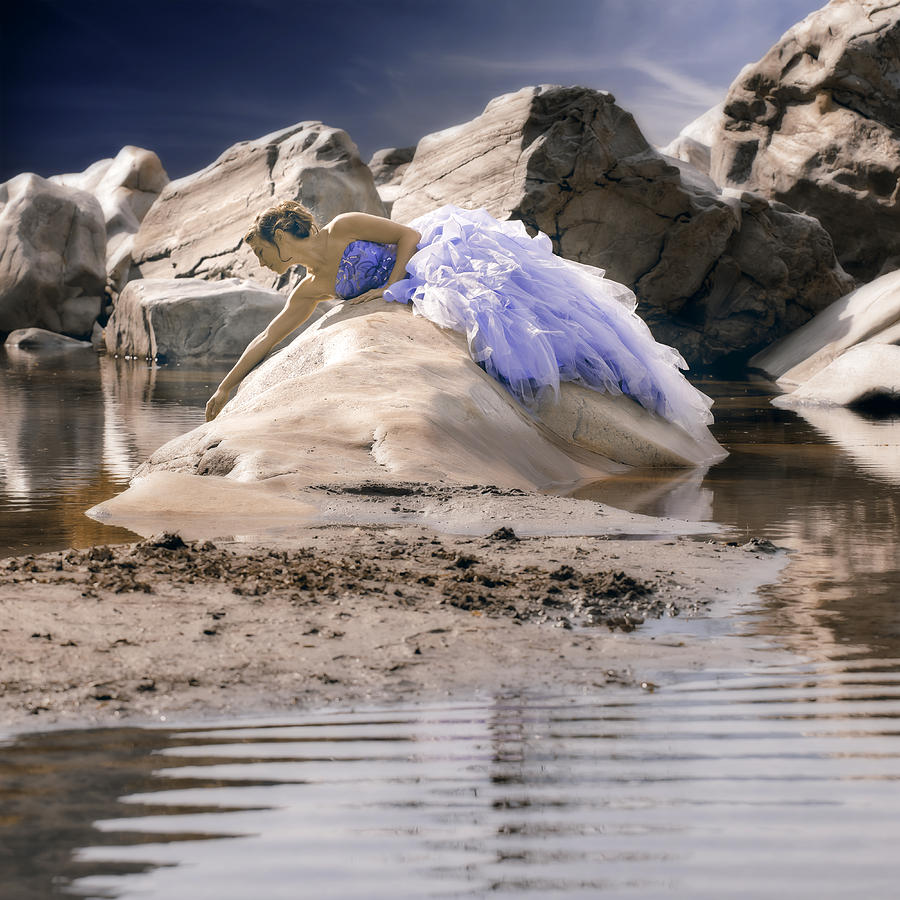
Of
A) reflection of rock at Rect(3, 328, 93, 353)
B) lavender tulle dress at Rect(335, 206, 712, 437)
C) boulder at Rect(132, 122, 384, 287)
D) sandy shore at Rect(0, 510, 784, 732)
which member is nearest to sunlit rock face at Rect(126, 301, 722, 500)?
lavender tulle dress at Rect(335, 206, 712, 437)

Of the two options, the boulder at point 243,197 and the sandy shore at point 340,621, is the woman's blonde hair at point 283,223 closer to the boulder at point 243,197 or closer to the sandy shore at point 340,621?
the sandy shore at point 340,621

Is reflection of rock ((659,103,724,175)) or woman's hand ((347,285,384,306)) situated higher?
reflection of rock ((659,103,724,175))

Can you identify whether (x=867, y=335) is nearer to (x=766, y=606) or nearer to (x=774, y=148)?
(x=774, y=148)

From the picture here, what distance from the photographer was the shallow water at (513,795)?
6.09ft

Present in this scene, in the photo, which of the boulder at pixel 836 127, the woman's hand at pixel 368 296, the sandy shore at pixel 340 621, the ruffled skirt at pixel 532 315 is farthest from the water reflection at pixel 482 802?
the boulder at pixel 836 127

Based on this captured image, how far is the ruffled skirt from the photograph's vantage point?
24.1ft

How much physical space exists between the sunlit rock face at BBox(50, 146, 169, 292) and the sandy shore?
1021 inches

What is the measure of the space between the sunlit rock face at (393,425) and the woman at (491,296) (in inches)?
6.1

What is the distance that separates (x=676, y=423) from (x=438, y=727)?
19.6 ft

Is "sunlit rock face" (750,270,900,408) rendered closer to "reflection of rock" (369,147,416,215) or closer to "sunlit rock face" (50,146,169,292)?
"reflection of rock" (369,147,416,215)

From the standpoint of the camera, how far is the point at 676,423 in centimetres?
823

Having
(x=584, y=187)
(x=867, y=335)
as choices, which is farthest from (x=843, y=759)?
(x=584, y=187)

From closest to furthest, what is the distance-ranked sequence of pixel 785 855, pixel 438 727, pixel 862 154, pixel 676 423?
1. pixel 785 855
2. pixel 438 727
3. pixel 676 423
4. pixel 862 154

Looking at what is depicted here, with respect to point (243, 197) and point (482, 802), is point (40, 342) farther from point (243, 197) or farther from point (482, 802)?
point (482, 802)
